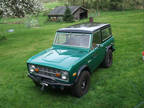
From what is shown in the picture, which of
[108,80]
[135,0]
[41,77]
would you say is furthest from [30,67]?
[135,0]

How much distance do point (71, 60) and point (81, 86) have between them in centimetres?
101

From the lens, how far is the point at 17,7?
15922mm

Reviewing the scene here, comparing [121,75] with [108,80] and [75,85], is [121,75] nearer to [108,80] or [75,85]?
[108,80]

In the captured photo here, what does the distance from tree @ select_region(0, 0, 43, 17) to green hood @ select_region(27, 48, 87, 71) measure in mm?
11323

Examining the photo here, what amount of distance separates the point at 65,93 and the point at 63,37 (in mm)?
2181

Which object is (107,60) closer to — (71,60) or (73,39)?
(73,39)

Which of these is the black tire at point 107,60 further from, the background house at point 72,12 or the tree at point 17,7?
the background house at point 72,12

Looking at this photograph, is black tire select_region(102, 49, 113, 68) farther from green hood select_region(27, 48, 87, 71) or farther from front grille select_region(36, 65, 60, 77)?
front grille select_region(36, 65, 60, 77)

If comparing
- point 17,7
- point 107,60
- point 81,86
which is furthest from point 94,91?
point 17,7

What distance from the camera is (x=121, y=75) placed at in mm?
6727

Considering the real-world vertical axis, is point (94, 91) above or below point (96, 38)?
below

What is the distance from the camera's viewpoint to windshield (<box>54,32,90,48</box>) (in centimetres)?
583

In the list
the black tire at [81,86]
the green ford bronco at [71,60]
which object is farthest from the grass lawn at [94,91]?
the green ford bronco at [71,60]

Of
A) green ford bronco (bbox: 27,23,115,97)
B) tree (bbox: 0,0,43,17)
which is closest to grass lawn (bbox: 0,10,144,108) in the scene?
green ford bronco (bbox: 27,23,115,97)
